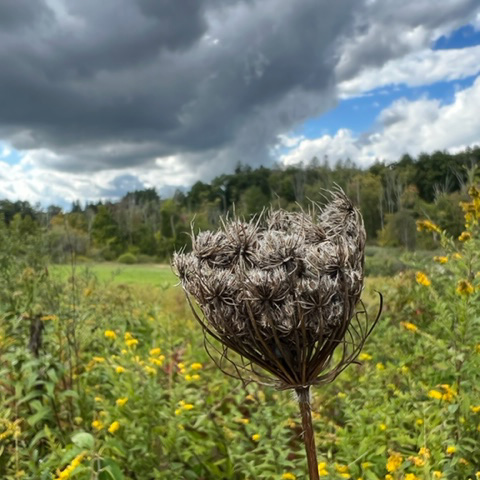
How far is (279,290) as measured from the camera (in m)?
1.31

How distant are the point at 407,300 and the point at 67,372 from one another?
10.1 feet

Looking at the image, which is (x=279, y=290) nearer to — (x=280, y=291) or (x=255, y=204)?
(x=280, y=291)

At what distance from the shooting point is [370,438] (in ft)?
8.92

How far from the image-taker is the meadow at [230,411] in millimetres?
2646

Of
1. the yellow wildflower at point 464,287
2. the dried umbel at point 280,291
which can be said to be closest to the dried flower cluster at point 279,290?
the dried umbel at point 280,291

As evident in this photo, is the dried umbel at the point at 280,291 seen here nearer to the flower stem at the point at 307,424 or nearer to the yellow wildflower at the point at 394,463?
the flower stem at the point at 307,424

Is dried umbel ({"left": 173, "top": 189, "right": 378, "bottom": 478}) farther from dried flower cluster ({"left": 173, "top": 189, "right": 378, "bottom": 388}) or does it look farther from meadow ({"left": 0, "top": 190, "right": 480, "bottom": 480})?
meadow ({"left": 0, "top": 190, "right": 480, "bottom": 480})

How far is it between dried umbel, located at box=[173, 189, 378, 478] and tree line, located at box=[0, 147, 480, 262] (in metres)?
0.14

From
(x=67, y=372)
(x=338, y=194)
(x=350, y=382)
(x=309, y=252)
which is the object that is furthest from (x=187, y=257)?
(x=350, y=382)

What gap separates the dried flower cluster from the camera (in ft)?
4.32

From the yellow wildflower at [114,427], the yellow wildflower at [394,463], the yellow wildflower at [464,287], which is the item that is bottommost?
the yellow wildflower at [394,463]

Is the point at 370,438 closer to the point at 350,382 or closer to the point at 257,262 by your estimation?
the point at 350,382

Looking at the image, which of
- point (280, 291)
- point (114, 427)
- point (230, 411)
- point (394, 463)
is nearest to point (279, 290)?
point (280, 291)

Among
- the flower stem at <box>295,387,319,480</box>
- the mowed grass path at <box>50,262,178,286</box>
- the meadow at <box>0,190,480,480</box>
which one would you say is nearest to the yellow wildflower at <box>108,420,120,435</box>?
the meadow at <box>0,190,480,480</box>
